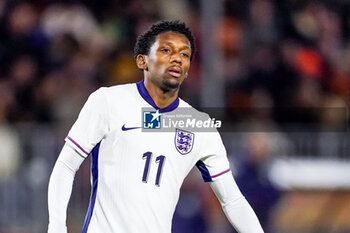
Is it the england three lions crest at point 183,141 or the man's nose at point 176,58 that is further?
the england three lions crest at point 183,141

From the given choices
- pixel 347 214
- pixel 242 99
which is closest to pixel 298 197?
pixel 347 214

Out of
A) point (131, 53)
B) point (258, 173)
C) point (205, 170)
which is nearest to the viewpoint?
point (205, 170)

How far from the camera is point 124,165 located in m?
4.55

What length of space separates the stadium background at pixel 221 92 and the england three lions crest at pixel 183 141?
4735 mm

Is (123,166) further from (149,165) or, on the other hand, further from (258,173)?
(258,173)

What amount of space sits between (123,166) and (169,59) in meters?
0.62

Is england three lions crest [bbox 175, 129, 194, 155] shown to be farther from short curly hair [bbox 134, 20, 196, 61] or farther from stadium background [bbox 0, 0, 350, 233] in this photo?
stadium background [bbox 0, 0, 350, 233]

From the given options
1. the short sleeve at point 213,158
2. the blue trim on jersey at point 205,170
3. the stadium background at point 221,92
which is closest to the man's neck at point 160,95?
the short sleeve at point 213,158

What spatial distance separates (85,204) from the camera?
9.80 metres

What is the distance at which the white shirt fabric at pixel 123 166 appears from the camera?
4.52m

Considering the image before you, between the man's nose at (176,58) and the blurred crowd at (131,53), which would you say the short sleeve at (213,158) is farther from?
the blurred crowd at (131,53)

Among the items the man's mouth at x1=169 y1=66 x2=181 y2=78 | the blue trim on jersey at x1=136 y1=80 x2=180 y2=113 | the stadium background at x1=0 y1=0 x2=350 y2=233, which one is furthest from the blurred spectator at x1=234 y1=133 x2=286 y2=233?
the man's mouth at x1=169 y1=66 x2=181 y2=78

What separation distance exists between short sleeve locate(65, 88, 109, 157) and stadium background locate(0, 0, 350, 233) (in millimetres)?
5046

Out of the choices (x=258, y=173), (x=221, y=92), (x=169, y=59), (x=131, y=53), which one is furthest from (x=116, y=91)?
(x=131, y=53)
